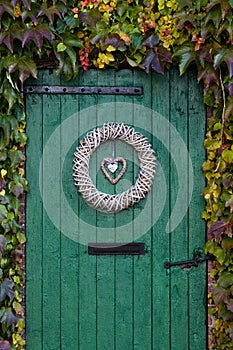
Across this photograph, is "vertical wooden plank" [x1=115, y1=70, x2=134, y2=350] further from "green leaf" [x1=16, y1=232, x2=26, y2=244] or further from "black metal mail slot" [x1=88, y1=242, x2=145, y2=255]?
"green leaf" [x1=16, y1=232, x2=26, y2=244]

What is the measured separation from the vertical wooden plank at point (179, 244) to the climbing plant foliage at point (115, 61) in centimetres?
15

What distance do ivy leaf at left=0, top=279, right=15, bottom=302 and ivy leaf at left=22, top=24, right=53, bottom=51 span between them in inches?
52.3

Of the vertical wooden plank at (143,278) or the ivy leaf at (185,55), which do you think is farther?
the vertical wooden plank at (143,278)

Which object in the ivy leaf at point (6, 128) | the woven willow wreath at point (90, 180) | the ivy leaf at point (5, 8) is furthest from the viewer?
the woven willow wreath at point (90, 180)

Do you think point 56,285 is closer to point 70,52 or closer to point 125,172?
point 125,172

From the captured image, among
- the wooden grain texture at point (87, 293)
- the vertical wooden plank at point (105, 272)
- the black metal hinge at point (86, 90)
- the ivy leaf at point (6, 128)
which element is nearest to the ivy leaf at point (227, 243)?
the vertical wooden plank at point (105, 272)

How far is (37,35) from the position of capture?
3648mm

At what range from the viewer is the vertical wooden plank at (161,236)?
390 cm

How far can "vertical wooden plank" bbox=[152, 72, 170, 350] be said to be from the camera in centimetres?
390

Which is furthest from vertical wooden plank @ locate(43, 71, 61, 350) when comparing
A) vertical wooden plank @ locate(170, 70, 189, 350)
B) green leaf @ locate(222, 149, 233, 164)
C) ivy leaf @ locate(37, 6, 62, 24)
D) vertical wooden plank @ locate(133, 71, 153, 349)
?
green leaf @ locate(222, 149, 233, 164)

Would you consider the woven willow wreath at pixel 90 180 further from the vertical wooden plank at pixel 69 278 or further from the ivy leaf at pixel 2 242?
the ivy leaf at pixel 2 242

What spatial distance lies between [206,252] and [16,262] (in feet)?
3.64

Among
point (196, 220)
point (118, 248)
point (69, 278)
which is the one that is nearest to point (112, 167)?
point (118, 248)

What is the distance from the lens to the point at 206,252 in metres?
3.85
